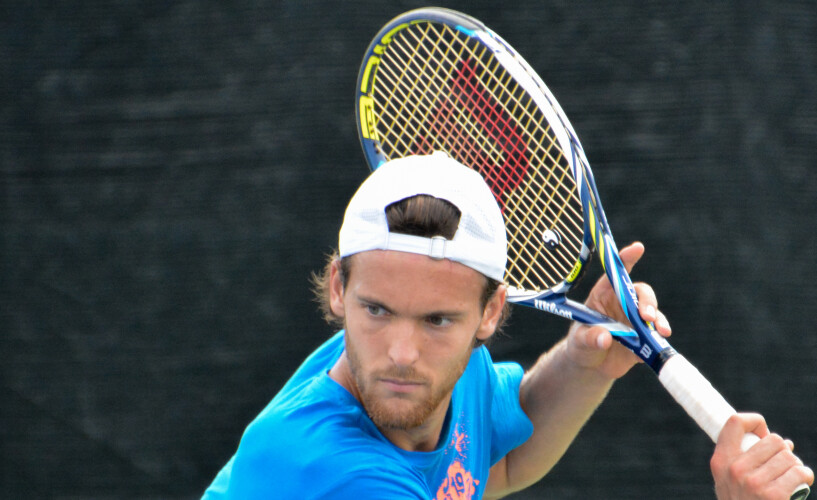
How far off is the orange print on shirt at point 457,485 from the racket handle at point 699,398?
0.37 metres

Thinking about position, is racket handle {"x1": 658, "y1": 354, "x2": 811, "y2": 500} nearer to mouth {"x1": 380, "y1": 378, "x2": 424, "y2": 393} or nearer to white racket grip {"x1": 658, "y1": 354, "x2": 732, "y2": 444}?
white racket grip {"x1": 658, "y1": 354, "x2": 732, "y2": 444}

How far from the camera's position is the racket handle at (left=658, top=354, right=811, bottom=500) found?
1.34 m

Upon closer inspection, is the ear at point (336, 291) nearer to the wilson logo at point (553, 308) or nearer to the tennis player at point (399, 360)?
the tennis player at point (399, 360)

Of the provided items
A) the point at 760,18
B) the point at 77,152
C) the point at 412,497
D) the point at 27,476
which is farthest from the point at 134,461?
the point at 760,18

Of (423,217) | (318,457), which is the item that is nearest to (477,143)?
(423,217)

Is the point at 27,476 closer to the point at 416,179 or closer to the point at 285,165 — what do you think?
the point at 285,165

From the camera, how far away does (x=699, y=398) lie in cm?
137

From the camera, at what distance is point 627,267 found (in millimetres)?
1633

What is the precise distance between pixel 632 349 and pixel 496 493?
52 centimetres

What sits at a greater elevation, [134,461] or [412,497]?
Answer: [412,497]

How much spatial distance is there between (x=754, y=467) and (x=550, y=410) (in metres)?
0.58

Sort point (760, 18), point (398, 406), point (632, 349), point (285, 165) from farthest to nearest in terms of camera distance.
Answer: point (285, 165) < point (760, 18) < point (632, 349) < point (398, 406)

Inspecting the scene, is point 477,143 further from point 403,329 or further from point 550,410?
point 403,329

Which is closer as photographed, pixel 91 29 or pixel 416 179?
pixel 416 179
